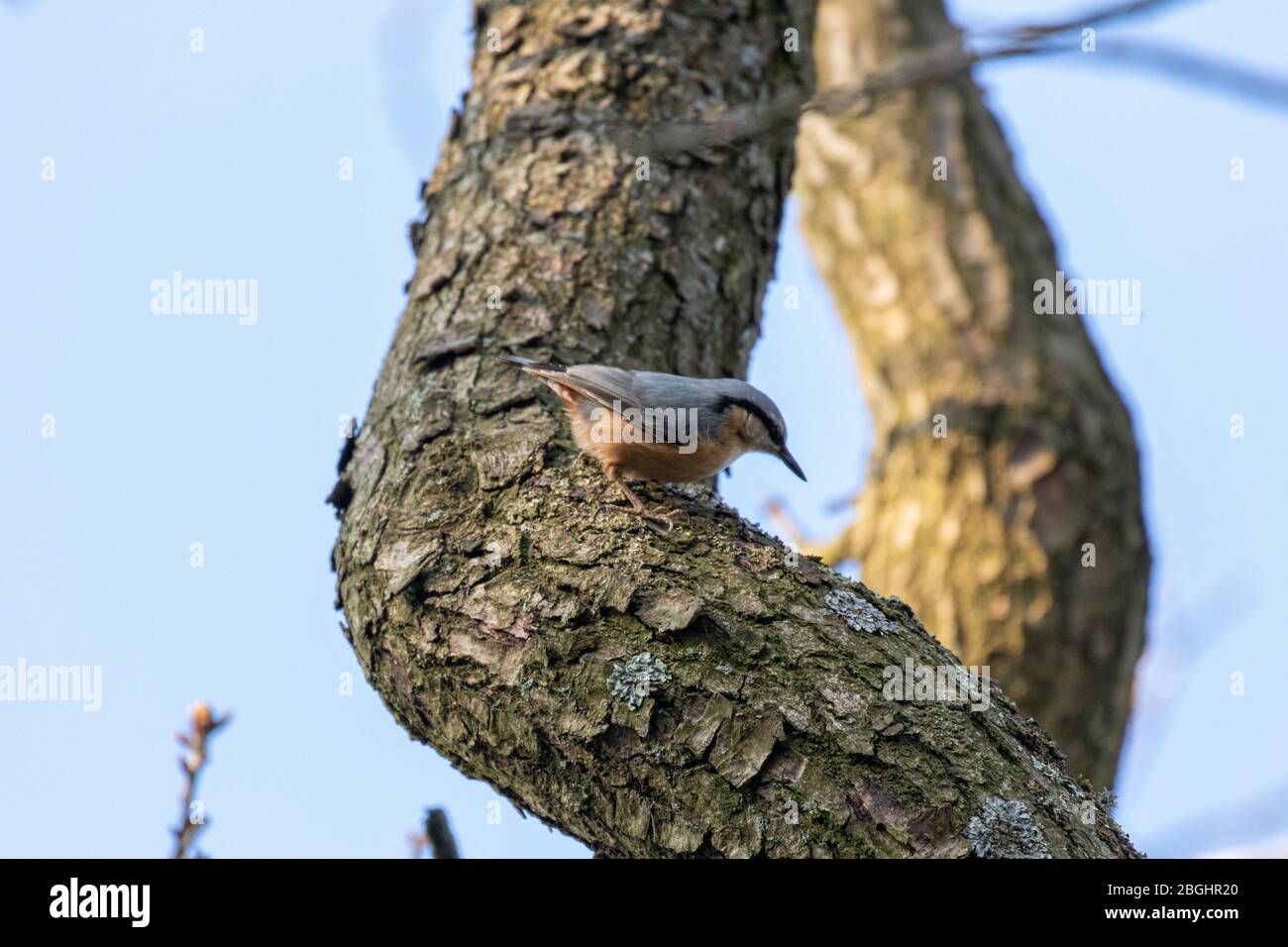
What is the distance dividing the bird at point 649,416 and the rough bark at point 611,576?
108 mm

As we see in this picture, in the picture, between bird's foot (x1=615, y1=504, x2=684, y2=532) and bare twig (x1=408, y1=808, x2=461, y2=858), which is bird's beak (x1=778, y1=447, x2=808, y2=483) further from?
bare twig (x1=408, y1=808, x2=461, y2=858)

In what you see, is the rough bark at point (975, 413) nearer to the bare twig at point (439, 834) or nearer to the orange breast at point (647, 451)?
the orange breast at point (647, 451)

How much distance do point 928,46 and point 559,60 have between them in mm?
3088

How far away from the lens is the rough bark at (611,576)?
7.51 ft

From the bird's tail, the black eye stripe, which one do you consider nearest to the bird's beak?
the black eye stripe

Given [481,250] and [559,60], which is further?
[559,60]

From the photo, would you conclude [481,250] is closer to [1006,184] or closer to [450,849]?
[450,849]

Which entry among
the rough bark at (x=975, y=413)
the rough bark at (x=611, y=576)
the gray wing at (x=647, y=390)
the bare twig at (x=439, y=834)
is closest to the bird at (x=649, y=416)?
the gray wing at (x=647, y=390)

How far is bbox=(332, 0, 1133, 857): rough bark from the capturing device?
2289 mm

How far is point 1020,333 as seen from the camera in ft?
18.6

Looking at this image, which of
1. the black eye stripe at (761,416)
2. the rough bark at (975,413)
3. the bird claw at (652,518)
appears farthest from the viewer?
the rough bark at (975,413)

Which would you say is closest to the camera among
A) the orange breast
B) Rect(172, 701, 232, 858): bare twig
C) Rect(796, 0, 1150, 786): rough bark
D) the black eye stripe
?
Rect(172, 701, 232, 858): bare twig

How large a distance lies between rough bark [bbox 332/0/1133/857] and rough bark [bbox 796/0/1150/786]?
1657 mm
